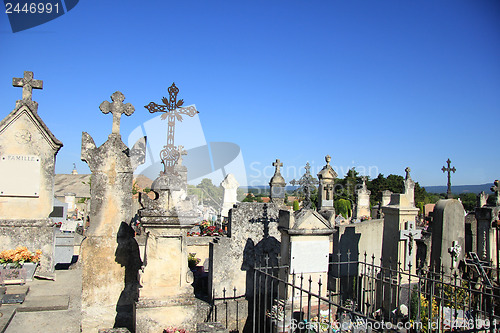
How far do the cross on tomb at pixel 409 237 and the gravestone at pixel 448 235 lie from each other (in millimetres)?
1433

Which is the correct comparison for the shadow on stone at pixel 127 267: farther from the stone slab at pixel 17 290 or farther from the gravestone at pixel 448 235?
the gravestone at pixel 448 235

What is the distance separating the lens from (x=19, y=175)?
→ 6.23 metres

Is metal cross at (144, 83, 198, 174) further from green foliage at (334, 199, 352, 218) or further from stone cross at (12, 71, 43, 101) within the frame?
green foliage at (334, 199, 352, 218)

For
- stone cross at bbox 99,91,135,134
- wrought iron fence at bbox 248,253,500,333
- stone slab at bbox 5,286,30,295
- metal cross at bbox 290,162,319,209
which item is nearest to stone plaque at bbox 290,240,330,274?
wrought iron fence at bbox 248,253,500,333

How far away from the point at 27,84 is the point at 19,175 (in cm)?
162

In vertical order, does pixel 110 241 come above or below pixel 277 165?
below

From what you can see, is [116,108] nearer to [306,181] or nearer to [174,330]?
[174,330]

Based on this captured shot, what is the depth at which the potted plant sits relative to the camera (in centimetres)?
536

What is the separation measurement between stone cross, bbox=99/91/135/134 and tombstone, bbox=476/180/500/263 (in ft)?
34.3

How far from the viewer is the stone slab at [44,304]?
169 inches

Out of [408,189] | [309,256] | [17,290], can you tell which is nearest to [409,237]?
[309,256]

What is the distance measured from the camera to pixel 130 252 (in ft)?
20.1

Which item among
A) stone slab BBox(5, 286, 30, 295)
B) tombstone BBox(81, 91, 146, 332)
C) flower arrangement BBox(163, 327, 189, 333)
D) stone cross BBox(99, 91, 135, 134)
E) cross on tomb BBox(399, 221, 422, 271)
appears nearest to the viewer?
stone slab BBox(5, 286, 30, 295)

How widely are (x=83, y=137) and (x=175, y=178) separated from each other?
74.0 inches
